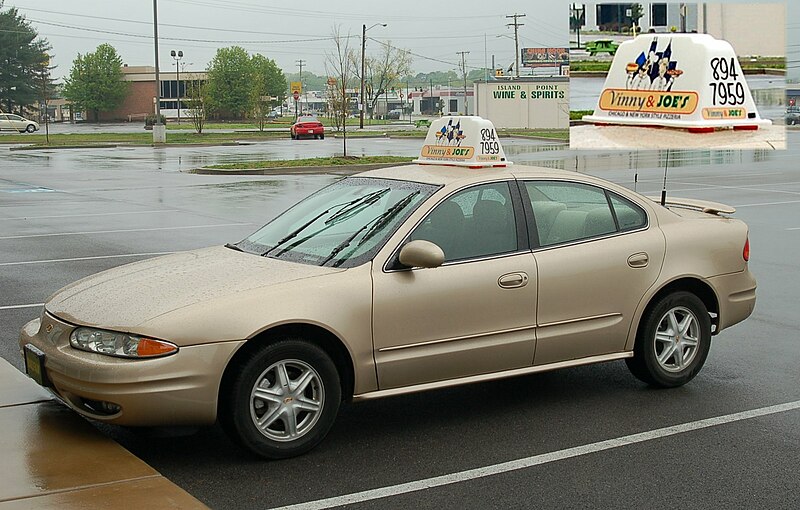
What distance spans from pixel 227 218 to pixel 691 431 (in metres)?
12.7

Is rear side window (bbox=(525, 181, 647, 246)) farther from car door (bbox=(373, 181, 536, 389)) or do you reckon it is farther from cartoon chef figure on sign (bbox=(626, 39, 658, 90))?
cartoon chef figure on sign (bbox=(626, 39, 658, 90))

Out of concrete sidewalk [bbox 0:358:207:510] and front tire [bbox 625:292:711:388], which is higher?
front tire [bbox 625:292:711:388]

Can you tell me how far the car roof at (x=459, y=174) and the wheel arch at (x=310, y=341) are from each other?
132cm

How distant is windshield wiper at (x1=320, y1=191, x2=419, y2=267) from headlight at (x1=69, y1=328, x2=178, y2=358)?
115 cm

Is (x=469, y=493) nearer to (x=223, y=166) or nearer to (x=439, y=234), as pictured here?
(x=439, y=234)

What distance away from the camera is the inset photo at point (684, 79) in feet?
37.9

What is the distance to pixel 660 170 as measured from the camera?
30641mm

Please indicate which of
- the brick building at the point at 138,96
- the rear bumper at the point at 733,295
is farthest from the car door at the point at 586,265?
the brick building at the point at 138,96

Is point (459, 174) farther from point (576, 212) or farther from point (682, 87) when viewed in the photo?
point (682, 87)

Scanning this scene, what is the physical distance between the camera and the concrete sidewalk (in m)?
4.91

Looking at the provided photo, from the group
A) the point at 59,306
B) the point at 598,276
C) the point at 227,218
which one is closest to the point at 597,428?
the point at 598,276

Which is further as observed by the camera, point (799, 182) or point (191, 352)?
point (799, 182)

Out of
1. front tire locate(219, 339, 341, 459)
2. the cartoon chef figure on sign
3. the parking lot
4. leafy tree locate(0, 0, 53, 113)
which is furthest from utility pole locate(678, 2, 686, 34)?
leafy tree locate(0, 0, 53, 113)

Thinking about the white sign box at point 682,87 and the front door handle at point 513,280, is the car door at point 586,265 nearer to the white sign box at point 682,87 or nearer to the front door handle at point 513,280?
the front door handle at point 513,280
